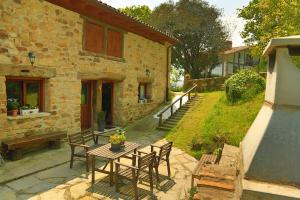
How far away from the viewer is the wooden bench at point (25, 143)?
291 inches

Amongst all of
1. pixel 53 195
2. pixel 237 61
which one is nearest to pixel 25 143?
pixel 53 195

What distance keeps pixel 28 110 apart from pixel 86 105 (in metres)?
3.38

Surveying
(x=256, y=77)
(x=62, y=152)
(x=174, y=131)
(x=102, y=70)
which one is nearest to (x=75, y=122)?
(x=62, y=152)

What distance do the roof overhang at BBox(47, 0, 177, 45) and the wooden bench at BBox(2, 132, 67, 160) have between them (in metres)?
Answer: 4.38

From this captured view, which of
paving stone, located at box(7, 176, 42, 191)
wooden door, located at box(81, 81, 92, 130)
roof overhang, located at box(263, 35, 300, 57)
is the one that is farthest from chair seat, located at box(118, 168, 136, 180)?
wooden door, located at box(81, 81, 92, 130)

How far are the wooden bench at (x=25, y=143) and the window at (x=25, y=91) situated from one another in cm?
109

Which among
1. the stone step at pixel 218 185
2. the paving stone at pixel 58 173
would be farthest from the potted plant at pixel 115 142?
the stone step at pixel 218 185

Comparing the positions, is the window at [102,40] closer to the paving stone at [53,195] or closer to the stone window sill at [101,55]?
the stone window sill at [101,55]

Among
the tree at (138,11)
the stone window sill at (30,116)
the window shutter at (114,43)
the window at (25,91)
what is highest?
the tree at (138,11)

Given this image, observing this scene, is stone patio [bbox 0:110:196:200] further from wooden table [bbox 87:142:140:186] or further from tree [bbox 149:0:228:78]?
tree [bbox 149:0:228:78]

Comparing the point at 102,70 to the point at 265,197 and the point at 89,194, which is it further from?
the point at 265,197

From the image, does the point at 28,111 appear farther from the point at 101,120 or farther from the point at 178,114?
the point at 178,114

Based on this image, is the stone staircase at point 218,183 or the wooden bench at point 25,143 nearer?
the stone staircase at point 218,183

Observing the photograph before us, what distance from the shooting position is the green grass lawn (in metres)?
9.39
